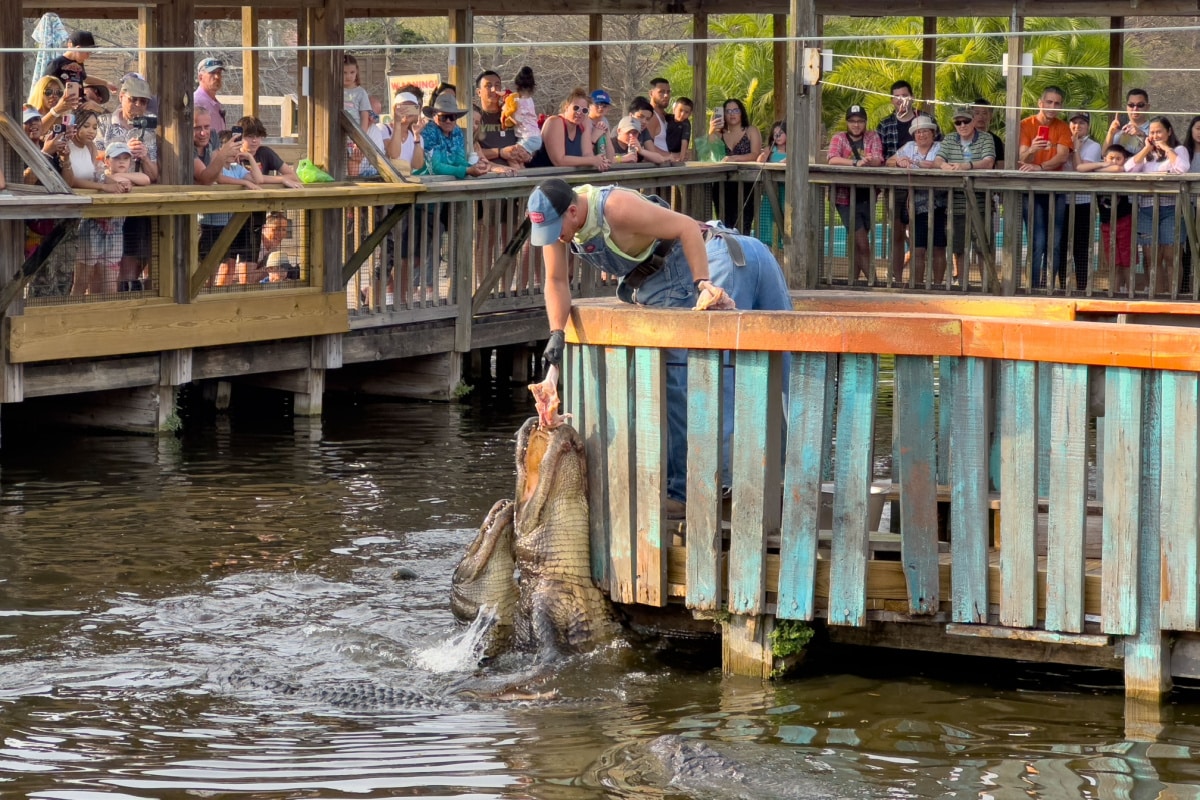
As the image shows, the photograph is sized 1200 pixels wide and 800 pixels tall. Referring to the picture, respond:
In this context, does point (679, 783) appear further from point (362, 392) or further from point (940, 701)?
point (362, 392)

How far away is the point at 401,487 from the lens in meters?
10.9

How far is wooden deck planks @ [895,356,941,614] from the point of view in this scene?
636 cm

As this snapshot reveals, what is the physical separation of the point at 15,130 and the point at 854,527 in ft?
21.7

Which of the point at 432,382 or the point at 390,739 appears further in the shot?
the point at 432,382

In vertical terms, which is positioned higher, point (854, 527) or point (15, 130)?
point (15, 130)

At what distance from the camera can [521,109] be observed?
15.5 m

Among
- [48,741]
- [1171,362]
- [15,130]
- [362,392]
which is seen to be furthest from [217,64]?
[1171,362]

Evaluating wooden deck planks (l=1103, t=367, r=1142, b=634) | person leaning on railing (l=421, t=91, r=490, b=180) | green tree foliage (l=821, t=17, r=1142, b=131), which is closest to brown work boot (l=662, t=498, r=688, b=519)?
wooden deck planks (l=1103, t=367, r=1142, b=634)

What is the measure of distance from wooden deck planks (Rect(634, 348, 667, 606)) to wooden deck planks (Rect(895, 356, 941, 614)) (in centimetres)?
87

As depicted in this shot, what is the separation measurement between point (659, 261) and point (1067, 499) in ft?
6.21

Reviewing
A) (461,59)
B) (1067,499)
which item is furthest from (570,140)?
(1067,499)

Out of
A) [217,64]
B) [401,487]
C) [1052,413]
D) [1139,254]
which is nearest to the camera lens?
[1052,413]

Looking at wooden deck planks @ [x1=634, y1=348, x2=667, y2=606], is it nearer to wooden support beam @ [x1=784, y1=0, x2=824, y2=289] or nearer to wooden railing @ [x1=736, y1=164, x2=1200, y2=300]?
wooden support beam @ [x1=784, y1=0, x2=824, y2=289]

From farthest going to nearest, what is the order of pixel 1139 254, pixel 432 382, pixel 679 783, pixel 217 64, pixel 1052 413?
pixel 1139 254
pixel 432 382
pixel 217 64
pixel 1052 413
pixel 679 783
